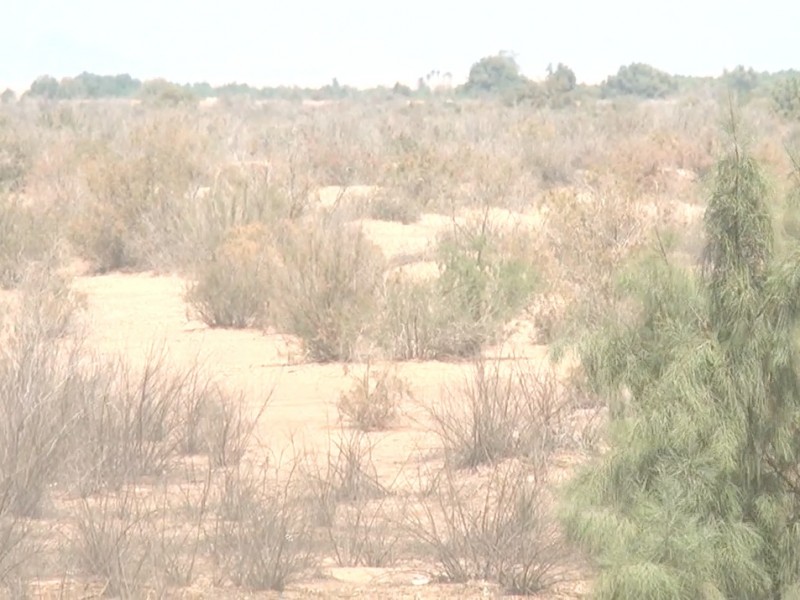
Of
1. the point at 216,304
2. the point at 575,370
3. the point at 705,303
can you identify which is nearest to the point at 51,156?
the point at 216,304

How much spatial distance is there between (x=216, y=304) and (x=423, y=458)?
24.0ft

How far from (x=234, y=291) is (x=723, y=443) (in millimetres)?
11611

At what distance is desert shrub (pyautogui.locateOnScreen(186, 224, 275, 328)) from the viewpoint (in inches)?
698

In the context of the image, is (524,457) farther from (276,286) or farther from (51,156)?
(51,156)

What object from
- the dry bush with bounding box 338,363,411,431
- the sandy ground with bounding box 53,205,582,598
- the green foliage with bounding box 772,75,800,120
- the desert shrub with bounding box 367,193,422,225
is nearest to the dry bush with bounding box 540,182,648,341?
the sandy ground with bounding box 53,205,582,598

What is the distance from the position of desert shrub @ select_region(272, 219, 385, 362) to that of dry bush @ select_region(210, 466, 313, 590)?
7001mm

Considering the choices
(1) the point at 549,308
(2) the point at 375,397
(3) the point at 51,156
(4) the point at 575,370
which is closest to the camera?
(4) the point at 575,370

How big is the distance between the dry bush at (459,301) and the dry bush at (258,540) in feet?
23.2

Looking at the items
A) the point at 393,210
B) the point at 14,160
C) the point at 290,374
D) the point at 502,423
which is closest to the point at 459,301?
the point at 290,374

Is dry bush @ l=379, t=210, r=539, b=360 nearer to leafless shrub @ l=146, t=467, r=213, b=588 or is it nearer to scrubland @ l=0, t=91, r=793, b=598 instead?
scrubland @ l=0, t=91, r=793, b=598

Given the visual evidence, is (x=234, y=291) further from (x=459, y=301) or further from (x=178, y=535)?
(x=178, y=535)

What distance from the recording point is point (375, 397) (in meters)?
12.1

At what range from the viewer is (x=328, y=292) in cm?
1584

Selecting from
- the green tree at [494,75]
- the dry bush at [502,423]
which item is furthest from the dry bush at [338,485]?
the green tree at [494,75]
